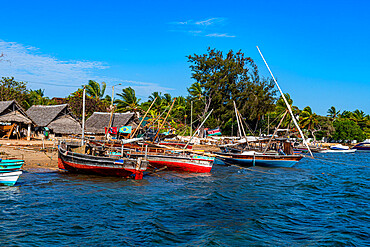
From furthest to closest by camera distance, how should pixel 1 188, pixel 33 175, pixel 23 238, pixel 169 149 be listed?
1. pixel 169 149
2. pixel 33 175
3. pixel 1 188
4. pixel 23 238

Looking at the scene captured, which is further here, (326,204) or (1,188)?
(326,204)

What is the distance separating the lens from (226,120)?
216 ft

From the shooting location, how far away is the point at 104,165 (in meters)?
21.0

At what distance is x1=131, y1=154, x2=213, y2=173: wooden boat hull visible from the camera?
25.8 meters

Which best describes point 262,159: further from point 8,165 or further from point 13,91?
point 13,91

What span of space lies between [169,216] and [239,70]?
5399 cm

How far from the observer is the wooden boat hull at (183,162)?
84.5ft

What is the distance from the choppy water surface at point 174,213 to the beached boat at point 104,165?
58 centimetres

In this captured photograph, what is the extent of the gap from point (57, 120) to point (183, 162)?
26114 mm

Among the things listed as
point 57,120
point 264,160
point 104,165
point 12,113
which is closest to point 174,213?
point 104,165

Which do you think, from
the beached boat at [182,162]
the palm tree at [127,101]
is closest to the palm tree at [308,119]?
the palm tree at [127,101]

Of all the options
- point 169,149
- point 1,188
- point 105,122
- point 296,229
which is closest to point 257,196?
point 296,229

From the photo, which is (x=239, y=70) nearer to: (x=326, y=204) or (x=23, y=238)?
(x=326, y=204)

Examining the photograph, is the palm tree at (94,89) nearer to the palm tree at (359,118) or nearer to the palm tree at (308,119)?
the palm tree at (308,119)
